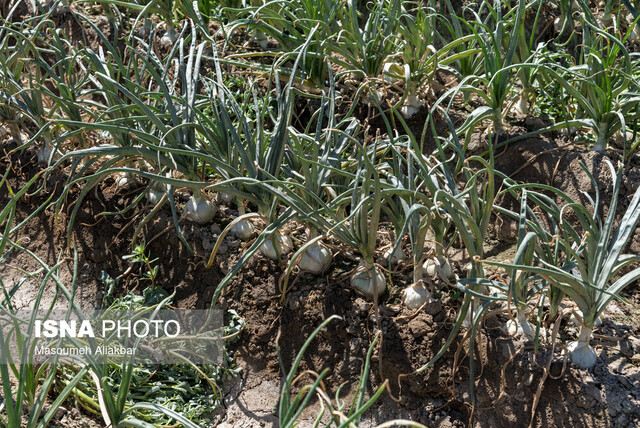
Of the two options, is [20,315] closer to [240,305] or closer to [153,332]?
[153,332]

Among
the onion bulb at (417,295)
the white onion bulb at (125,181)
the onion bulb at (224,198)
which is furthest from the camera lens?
the white onion bulb at (125,181)

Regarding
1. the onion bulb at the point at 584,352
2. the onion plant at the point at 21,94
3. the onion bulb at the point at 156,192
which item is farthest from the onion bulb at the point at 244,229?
the onion bulb at the point at 584,352

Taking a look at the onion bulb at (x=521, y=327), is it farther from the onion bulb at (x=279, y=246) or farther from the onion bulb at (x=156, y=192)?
the onion bulb at (x=156, y=192)

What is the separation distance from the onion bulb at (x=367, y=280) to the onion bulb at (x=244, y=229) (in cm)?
42

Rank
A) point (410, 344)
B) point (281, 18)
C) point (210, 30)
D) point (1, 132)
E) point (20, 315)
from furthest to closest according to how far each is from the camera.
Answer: point (210, 30), point (1, 132), point (281, 18), point (20, 315), point (410, 344)

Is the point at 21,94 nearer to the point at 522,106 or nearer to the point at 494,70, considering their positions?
the point at 494,70

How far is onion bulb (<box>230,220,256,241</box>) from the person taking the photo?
7.50 feet

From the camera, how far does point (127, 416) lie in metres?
1.82

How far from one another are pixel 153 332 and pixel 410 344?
82 cm

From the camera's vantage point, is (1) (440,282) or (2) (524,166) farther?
(2) (524,166)

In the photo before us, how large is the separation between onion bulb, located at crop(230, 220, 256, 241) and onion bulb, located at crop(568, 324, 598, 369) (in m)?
1.05

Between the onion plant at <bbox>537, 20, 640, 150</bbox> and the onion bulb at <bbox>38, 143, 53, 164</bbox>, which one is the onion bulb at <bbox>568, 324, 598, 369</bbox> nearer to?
the onion plant at <bbox>537, 20, 640, 150</bbox>

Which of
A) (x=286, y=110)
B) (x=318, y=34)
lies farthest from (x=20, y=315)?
(x=318, y=34)

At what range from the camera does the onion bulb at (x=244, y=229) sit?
7.50 ft
